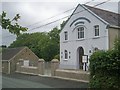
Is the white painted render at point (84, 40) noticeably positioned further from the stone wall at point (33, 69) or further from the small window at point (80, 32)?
the stone wall at point (33, 69)

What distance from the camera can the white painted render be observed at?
1174 inches

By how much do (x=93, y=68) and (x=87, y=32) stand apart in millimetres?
16524

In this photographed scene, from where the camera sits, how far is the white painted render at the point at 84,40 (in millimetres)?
29812

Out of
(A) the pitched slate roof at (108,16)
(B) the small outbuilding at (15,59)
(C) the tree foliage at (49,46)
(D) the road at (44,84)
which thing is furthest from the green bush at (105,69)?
(C) the tree foliage at (49,46)

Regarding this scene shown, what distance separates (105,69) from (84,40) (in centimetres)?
1769

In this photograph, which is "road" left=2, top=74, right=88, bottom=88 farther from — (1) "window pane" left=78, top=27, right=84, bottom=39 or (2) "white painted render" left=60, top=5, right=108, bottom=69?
(1) "window pane" left=78, top=27, right=84, bottom=39

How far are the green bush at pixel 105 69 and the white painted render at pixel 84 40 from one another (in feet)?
45.5

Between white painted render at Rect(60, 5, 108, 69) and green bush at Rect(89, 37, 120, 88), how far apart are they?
45.5ft

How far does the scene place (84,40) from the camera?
32.3 m

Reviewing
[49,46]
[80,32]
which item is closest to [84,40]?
[80,32]

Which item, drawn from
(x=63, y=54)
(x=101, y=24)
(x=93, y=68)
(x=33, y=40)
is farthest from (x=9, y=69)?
(x=33, y=40)

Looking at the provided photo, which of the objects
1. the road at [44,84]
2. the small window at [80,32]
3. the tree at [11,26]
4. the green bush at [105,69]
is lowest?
the road at [44,84]

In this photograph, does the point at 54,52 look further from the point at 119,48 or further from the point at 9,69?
the point at 119,48

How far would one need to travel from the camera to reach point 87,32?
31875 mm
